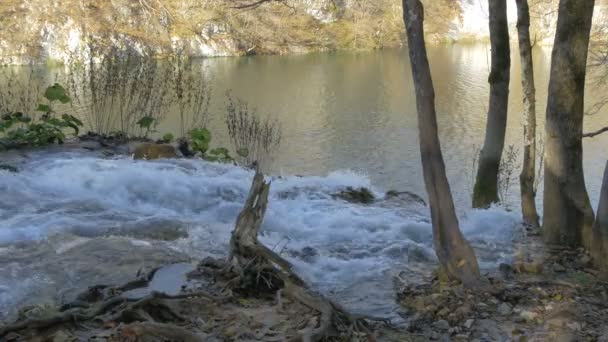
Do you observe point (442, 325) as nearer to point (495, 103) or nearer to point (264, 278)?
point (264, 278)

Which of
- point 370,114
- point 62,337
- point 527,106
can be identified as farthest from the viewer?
point 370,114

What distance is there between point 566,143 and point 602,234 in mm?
1065

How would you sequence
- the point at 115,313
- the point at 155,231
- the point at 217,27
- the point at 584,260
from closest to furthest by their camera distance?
the point at 115,313
the point at 584,260
the point at 155,231
the point at 217,27

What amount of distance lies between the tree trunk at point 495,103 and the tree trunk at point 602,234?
8.78 ft

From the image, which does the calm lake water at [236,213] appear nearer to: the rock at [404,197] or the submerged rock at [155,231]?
the submerged rock at [155,231]

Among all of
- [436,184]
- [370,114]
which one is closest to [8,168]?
[436,184]

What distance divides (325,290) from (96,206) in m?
3.90

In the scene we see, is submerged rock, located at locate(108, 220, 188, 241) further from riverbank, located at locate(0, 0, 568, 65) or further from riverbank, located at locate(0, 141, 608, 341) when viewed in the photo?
riverbank, located at locate(0, 0, 568, 65)

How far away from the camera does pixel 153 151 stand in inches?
460

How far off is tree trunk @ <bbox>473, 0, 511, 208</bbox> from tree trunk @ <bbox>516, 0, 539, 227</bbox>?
0.68 feet

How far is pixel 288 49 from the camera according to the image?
4681 cm

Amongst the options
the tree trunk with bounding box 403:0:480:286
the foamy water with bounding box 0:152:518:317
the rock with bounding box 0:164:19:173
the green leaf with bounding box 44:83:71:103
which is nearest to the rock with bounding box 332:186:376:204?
the foamy water with bounding box 0:152:518:317

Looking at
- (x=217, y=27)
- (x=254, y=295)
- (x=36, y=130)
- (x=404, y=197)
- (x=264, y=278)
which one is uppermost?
(x=217, y=27)

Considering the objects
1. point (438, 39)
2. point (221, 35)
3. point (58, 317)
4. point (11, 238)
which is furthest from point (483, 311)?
point (438, 39)
